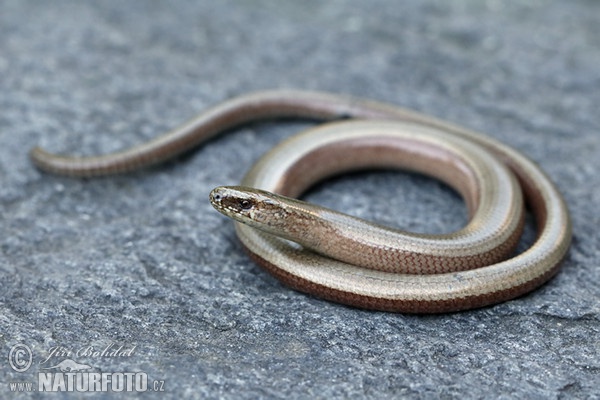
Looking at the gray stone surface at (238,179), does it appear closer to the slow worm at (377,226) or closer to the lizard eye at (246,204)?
the slow worm at (377,226)

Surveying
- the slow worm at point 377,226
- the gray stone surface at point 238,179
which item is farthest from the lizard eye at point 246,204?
the gray stone surface at point 238,179

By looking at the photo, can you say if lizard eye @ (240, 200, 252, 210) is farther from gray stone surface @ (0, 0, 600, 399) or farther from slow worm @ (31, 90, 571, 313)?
gray stone surface @ (0, 0, 600, 399)

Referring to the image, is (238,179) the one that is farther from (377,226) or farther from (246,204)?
(377,226)

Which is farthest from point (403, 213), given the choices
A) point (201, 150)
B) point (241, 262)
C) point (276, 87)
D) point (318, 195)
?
point (276, 87)

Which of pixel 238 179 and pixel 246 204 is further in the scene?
pixel 238 179

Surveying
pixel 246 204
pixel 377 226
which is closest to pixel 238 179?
pixel 246 204
